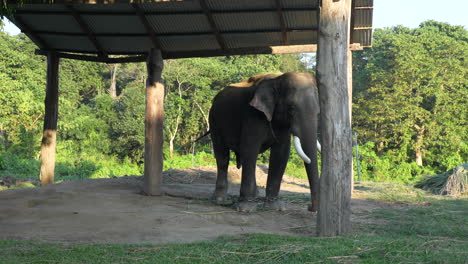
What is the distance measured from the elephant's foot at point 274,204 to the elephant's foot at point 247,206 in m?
0.28

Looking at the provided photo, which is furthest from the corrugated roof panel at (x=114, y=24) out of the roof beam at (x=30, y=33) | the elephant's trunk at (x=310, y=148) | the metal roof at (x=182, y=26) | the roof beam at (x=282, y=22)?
the elephant's trunk at (x=310, y=148)

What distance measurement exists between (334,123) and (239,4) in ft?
12.0

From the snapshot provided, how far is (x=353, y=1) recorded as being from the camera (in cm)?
851

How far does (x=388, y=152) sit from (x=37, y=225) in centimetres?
2383

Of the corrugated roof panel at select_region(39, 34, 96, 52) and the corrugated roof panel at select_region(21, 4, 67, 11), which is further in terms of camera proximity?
the corrugated roof panel at select_region(39, 34, 96, 52)

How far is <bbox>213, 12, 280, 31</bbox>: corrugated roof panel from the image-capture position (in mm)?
8906

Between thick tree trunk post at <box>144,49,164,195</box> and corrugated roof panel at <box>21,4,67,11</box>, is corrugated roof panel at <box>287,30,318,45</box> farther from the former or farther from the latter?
corrugated roof panel at <box>21,4,67,11</box>

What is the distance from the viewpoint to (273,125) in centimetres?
821

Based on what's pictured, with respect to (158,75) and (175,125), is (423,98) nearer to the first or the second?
(175,125)

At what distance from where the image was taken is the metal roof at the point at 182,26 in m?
8.71

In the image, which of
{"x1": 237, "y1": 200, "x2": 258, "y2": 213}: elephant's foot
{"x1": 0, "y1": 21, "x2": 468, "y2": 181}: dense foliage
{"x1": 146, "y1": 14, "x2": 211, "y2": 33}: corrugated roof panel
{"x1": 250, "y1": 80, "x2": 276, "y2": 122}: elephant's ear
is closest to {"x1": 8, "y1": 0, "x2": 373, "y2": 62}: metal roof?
{"x1": 146, "y1": 14, "x2": 211, "y2": 33}: corrugated roof panel

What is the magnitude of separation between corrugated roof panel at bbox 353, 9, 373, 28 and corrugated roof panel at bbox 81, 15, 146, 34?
3.71 meters

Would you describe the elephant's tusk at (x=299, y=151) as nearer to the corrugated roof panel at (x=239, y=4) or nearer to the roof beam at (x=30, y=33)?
the corrugated roof panel at (x=239, y=4)

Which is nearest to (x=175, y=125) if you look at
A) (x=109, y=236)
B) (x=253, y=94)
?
(x=253, y=94)
